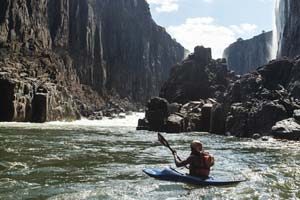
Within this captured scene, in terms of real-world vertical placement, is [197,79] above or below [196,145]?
above

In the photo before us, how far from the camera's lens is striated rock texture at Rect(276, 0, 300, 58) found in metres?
90.7

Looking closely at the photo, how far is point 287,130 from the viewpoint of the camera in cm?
4412

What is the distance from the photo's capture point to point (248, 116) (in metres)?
54.3

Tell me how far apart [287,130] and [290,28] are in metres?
58.3

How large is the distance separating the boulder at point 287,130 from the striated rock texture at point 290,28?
44.4m

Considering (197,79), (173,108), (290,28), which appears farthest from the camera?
(290,28)

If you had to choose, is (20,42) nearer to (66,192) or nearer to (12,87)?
(12,87)

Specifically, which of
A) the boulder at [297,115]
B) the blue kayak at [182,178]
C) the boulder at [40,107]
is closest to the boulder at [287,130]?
the boulder at [297,115]

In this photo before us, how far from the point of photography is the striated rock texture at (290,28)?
9069 centimetres

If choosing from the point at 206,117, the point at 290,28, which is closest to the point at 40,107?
the point at 206,117

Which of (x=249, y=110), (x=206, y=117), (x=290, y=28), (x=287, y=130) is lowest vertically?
(x=287, y=130)

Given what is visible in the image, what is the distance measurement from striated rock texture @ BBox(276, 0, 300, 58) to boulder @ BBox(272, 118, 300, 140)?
146 ft

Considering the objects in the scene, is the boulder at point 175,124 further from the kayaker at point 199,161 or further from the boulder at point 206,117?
the kayaker at point 199,161

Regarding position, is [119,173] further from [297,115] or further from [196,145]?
[297,115]
